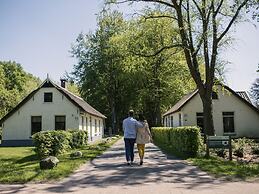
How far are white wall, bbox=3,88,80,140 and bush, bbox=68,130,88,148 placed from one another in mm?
3564

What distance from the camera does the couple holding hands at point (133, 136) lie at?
14.4m

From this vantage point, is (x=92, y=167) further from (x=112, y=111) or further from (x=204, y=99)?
(x=112, y=111)

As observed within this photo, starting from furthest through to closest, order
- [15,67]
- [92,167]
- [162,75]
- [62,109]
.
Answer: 1. [15,67]
2. [162,75]
3. [62,109]
4. [92,167]

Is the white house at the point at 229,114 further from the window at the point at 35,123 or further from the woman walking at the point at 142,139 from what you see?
the woman walking at the point at 142,139

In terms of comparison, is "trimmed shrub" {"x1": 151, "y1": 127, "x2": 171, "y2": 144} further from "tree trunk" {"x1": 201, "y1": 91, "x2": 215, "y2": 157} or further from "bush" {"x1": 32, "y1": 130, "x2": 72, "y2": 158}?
"bush" {"x1": 32, "y1": 130, "x2": 72, "y2": 158}

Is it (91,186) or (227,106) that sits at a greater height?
(227,106)

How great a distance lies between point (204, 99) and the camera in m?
24.1

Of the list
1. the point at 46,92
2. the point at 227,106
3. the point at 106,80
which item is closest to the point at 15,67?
the point at 106,80

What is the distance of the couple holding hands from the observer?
14.4 metres

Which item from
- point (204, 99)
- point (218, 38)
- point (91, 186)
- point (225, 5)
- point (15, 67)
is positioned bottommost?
point (91, 186)

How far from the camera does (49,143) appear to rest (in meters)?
18.6

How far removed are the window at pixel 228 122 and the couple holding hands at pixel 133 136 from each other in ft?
76.8

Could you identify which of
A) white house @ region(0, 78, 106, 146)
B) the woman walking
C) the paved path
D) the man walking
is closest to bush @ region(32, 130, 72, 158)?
the man walking

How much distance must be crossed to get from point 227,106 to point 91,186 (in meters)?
28.6
